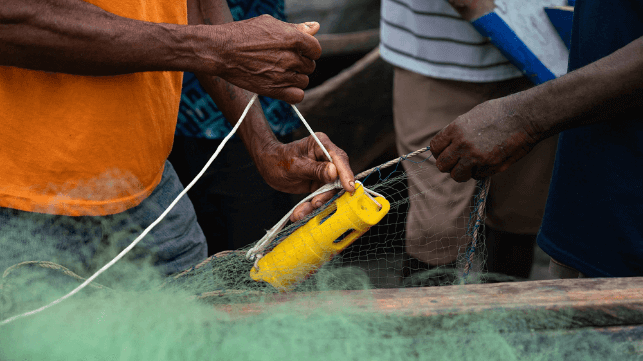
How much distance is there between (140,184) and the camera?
1.26 meters

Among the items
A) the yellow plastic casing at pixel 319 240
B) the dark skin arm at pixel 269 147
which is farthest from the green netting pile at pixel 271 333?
the dark skin arm at pixel 269 147

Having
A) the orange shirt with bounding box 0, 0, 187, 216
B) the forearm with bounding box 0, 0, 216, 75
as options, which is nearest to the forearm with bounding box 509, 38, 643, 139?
the forearm with bounding box 0, 0, 216, 75

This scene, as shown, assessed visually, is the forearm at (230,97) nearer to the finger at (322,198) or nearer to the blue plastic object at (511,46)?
the finger at (322,198)

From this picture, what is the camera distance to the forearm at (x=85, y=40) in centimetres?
91

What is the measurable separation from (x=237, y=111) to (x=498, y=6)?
3.46ft

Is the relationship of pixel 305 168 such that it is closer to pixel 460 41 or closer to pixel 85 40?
pixel 85 40

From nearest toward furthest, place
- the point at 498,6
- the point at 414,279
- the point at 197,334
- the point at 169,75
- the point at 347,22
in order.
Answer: the point at 197,334 → the point at 169,75 → the point at 498,6 → the point at 414,279 → the point at 347,22

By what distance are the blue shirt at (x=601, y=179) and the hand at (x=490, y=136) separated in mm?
159

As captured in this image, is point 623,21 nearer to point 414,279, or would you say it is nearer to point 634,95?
point 634,95

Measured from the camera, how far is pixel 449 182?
2.03 m

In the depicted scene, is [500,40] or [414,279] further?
[414,279]

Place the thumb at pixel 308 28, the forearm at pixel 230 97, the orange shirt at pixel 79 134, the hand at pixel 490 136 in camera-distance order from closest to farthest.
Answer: the orange shirt at pixel 79 134, the thumb at pixel 308 28, the hand at pixel 490 136, the forearm at pixel 230 97

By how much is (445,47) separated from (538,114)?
863mm

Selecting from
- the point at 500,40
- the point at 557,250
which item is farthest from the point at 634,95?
the point at 500,40
